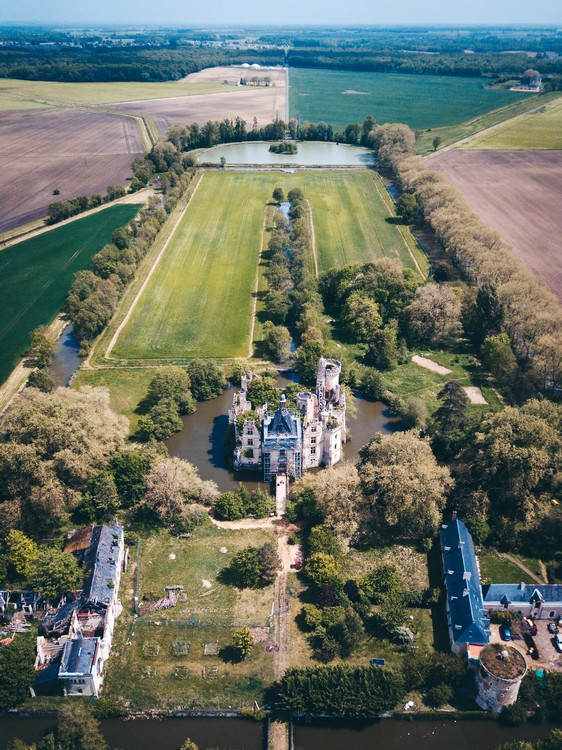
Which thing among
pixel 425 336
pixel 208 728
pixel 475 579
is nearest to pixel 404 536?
pixel 475 579

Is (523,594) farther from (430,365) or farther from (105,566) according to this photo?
(430,365)

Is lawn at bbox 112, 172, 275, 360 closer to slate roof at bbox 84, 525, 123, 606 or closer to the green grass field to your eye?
the green grass field

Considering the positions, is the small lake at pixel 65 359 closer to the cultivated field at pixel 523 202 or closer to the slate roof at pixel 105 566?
the slate roof at pixel 105 566

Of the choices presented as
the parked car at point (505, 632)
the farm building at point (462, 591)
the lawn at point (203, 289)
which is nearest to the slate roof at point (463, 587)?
the farm building at point (462, 591)

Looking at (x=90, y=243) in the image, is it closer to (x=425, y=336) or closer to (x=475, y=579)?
(x=425, y=336)

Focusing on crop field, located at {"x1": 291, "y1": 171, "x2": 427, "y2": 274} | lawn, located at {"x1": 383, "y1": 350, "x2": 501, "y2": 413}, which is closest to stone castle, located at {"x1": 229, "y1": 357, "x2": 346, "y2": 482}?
lawn, located at {"x1": 383, "y1": 350, "x2": 501, "y2": 413}
